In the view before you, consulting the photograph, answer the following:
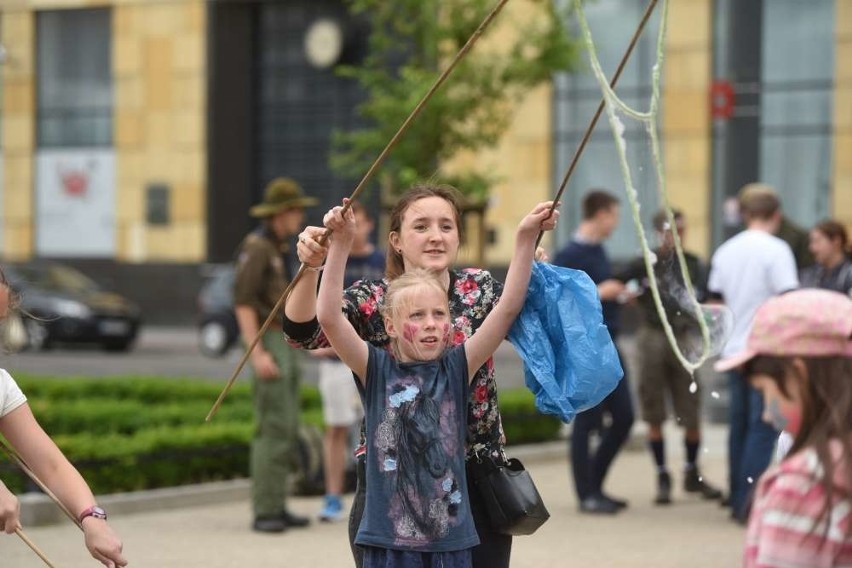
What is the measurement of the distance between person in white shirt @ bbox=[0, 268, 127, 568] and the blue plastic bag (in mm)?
1261

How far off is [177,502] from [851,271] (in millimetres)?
4458

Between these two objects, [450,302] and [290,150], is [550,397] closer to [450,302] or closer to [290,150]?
[450,302]

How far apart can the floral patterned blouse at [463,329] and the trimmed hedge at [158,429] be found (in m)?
4.92

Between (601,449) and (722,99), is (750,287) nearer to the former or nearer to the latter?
(601,449)

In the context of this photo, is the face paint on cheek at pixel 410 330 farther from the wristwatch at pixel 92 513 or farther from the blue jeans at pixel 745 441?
the blue jeans at pixel 745 441

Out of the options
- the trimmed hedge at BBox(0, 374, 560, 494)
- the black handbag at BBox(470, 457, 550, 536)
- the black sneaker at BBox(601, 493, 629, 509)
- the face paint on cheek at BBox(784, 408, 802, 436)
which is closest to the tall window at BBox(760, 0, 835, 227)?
the trimmed hedge at BBox(0, 374, 560, 494)

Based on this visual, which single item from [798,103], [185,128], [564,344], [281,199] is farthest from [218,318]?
[564,344]

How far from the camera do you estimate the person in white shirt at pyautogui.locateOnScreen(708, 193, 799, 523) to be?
896 centimetres

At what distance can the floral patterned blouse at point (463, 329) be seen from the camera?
4.73 metres

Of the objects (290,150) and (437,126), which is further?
(290,150)

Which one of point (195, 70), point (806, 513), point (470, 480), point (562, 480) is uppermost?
point (195, 70)

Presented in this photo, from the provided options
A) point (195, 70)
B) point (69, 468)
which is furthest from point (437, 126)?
point (195, 70)

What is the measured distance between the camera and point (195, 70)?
32969 millimetres

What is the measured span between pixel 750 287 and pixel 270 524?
9.62ft
